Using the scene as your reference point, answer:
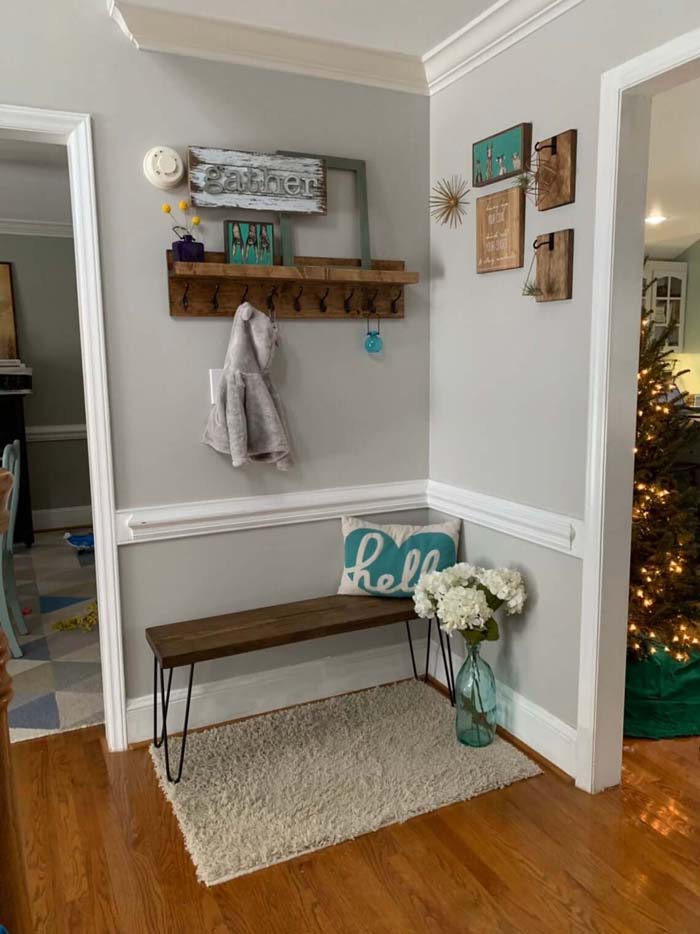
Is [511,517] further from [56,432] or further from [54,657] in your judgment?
[56,432]

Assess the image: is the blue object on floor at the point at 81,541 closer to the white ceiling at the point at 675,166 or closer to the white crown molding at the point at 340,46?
the white crown molding at the point at 340,46

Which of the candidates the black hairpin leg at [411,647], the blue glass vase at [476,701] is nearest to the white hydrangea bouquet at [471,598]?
the blue glass vase at [476,701]

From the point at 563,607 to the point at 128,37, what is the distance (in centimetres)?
230

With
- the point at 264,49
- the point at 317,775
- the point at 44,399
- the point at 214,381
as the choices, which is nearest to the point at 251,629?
the point at 317,775

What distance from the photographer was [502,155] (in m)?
2.46

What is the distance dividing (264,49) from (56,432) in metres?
4.13

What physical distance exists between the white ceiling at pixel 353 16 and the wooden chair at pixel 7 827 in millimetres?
1991

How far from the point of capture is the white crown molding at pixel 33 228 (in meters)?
5.55

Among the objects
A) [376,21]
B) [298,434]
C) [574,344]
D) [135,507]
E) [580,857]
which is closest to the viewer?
[580,857]

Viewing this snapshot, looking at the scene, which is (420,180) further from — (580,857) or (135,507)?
(580,857)

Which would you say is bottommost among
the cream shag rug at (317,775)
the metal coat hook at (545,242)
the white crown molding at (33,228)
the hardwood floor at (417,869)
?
the hardwood floor at (417,869)

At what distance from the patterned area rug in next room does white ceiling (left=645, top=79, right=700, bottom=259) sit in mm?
3150

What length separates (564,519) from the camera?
234 centimetres

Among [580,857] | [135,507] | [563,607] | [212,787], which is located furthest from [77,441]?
[580,857]
